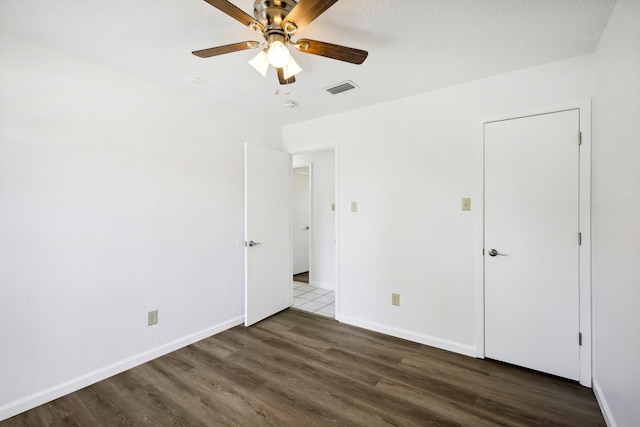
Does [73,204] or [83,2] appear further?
[73,204]

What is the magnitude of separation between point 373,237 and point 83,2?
9.01ft

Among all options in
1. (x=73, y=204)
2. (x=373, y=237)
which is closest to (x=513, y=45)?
(x=373, y=237)

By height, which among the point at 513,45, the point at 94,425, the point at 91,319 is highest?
the point at 513,45

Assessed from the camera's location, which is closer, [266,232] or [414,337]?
[414,337]

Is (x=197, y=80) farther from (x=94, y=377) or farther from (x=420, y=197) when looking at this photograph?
(x=94, y=377)

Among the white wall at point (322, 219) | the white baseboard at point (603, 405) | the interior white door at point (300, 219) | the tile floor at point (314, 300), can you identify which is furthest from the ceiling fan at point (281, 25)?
the interior white door at point (300, 219)

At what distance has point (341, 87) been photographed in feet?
8.20

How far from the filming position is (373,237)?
2938mm

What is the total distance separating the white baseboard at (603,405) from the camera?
157 cm

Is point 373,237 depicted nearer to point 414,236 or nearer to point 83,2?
point 414,236

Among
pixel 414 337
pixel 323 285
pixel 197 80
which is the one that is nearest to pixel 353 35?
pixel 197 80

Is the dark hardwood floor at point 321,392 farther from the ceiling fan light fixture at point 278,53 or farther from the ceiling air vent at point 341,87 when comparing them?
the ceiling air vent at point 341,87

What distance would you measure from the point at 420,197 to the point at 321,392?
6.11 ft

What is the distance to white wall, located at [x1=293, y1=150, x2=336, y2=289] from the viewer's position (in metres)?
4.56
